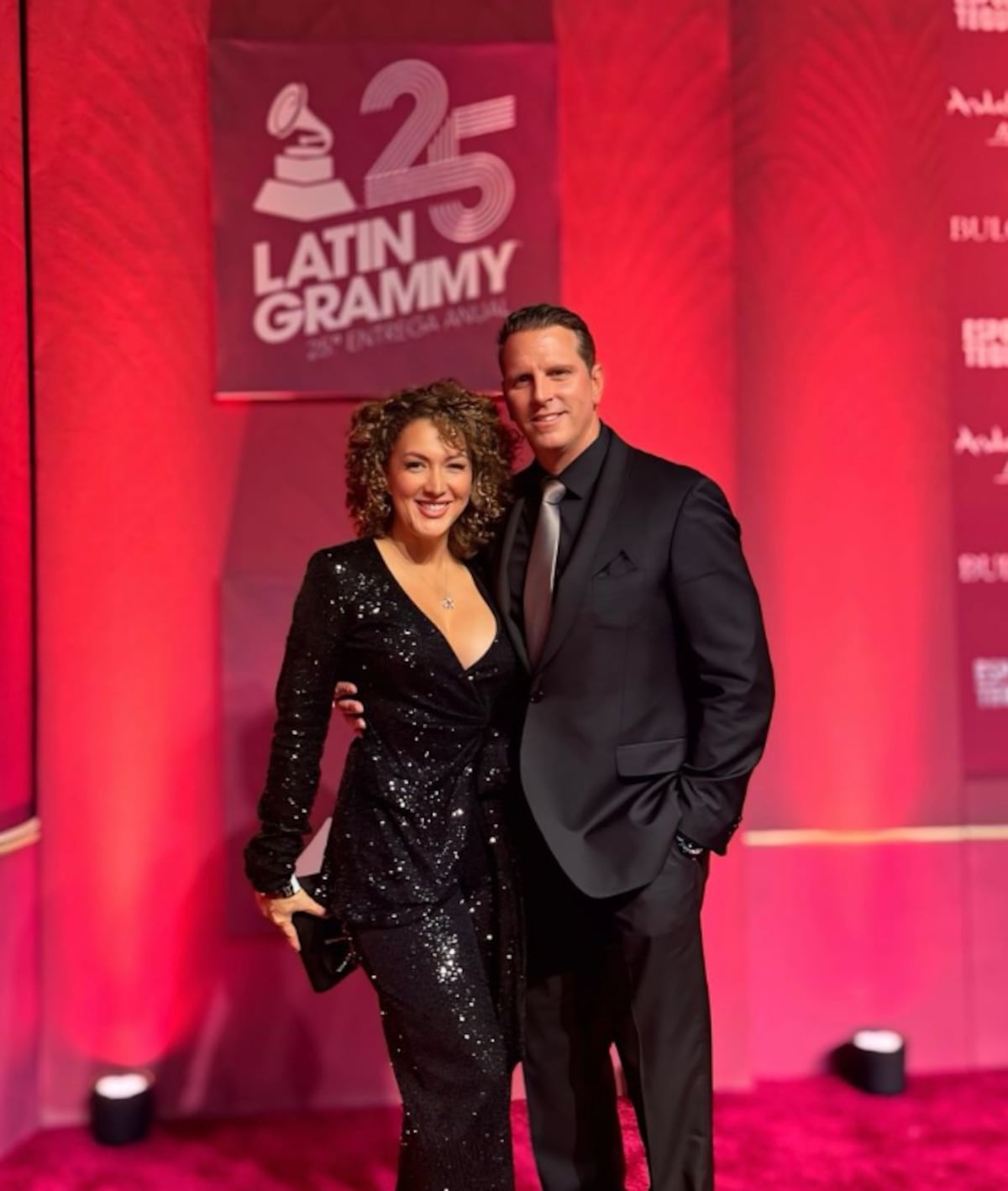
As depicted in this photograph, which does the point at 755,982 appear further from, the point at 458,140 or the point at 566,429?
the point at 458,140

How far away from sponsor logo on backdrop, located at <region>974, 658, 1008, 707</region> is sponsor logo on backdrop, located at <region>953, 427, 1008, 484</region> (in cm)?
48

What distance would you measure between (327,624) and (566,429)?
526 mm

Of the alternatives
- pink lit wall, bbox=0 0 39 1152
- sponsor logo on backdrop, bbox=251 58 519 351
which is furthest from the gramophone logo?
pink lit wall, bbox=0 0 39 1152

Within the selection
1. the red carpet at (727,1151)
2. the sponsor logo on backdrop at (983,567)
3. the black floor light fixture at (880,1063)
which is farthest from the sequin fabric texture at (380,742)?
the sponsor logo on backdrop at (983,567)

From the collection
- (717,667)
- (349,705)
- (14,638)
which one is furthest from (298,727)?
(14,638)

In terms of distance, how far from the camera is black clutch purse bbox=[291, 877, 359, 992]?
83.4 inches

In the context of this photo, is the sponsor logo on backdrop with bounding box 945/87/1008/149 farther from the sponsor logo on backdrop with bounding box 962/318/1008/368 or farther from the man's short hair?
the man's short hair

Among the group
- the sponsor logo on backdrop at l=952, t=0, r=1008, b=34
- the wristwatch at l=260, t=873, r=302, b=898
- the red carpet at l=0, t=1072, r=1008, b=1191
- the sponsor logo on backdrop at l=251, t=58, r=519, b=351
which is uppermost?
the sponsor logo on backdrop at l=952, t=0, r=1008, b=34

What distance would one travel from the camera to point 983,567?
3.22m

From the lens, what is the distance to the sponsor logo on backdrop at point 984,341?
126 inches

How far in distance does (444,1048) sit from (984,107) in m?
2.68

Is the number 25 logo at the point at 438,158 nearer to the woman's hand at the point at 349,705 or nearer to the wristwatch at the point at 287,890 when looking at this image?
the woman's hand at the point at 349,705

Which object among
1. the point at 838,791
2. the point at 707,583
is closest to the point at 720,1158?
the point at 838,791

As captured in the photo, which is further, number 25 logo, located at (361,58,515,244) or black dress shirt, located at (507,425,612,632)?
number 25 logo, located at (361,58,515,244)
